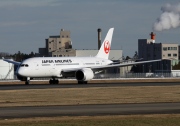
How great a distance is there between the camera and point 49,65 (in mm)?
80438

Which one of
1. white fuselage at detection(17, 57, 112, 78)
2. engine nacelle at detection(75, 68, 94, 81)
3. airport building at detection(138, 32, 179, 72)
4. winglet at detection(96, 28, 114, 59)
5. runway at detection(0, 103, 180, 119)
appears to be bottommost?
runway at detection(0, 103, 180, 119)

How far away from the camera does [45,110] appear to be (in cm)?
3581

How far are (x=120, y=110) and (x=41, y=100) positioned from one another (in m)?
11.4

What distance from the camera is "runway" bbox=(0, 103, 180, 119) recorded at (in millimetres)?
33125

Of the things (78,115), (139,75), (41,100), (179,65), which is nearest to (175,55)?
(179,65)

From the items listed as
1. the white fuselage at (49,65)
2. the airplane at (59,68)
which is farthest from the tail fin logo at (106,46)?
the white fuselage at (49,65)

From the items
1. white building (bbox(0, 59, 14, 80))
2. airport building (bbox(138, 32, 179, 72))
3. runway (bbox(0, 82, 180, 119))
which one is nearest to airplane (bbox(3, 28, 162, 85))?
white building (bbox(0, 59, 14, 80))

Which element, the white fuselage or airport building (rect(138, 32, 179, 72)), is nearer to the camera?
the white fuselage

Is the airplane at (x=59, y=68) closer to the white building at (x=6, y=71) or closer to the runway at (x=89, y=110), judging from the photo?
the white building at (x=6, y=71)

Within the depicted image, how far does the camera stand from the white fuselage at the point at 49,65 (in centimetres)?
7827

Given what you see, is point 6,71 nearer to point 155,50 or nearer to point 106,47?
Result: point 106,47

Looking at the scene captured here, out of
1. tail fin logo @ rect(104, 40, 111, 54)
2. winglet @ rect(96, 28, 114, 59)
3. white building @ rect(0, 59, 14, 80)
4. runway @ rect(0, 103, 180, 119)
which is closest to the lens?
runway @ rect(0, 103, 180, 119)

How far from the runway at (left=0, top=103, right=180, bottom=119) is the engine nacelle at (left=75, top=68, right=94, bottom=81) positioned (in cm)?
4019

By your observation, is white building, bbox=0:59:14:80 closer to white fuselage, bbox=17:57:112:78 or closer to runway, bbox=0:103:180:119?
white fuselage, bbox=17:57:112:78
